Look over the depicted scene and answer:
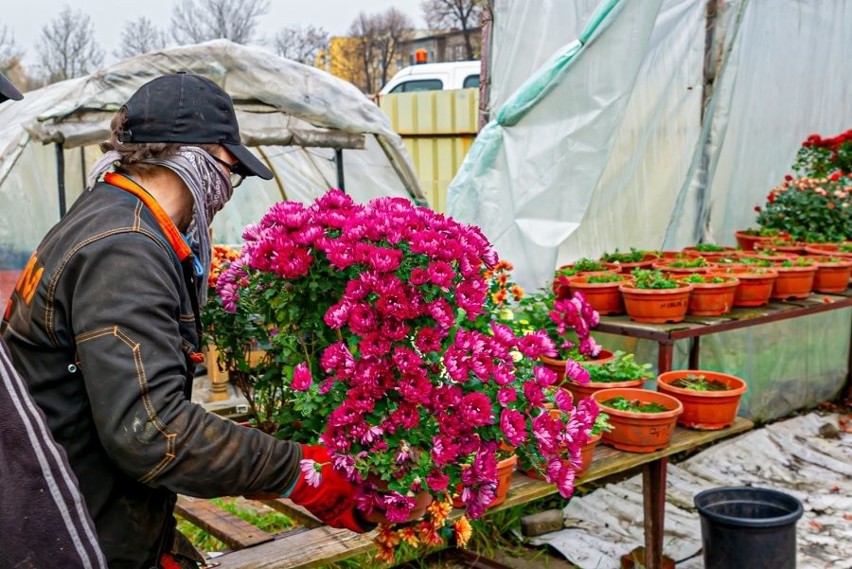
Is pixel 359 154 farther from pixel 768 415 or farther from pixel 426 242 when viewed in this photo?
pixel 426 242

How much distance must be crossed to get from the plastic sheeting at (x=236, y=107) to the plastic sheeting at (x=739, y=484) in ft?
11.5

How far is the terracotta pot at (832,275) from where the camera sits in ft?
16.7

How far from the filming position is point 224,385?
6805 mm

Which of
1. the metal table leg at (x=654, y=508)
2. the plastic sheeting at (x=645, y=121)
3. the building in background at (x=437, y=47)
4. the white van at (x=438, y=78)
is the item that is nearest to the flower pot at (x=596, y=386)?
the metal table leg at (x=654, y=508)

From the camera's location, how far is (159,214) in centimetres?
169

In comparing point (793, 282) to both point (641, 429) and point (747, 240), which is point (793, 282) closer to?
point (747, 240)

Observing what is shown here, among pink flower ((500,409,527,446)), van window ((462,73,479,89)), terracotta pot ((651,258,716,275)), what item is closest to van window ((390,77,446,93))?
van window ((462,73,479,89))

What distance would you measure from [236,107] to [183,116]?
15.7 feet

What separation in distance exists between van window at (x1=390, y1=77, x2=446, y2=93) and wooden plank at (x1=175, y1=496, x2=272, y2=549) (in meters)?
9.47

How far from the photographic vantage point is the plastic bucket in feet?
11.6

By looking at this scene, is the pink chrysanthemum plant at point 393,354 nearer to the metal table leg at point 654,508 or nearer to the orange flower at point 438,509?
the orange flower at point 438,509

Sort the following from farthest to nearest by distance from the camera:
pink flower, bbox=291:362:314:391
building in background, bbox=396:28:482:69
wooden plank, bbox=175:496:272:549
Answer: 1. building in background, bbox=396:28:482:69
2. wooden plank, bbox=175:496:272:549
3. pink flower, bbox=291:362:314:391

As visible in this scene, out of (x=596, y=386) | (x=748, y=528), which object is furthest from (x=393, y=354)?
(x=748, y=528)

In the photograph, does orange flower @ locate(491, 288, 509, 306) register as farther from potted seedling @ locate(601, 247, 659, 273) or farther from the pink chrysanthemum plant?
the pink chrysanthemum plant
